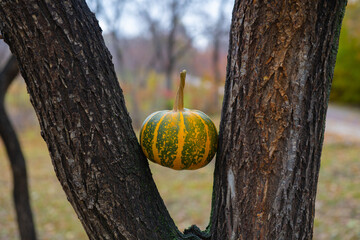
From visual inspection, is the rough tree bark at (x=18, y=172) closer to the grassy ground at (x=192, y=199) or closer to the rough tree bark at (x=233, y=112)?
the grassy ground at (x=192, y=199)

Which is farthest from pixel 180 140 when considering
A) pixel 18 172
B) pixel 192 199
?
pixel 192 199

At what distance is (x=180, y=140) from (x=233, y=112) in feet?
1.06

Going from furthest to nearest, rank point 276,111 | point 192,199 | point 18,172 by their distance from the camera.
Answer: point 192,199, point 18,172, point 276,111

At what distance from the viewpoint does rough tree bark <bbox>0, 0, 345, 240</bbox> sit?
1.32 meters

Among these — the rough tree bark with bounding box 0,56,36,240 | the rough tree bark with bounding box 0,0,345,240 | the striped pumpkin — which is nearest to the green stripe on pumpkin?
the striped pumpkin

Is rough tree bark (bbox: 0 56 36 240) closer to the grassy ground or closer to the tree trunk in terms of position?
the grassy ground

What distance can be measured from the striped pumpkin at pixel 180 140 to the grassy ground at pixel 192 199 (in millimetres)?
3518

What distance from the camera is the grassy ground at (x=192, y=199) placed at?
4.84 meters

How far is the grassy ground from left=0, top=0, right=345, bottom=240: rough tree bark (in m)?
3.47

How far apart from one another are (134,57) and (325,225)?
501 inches

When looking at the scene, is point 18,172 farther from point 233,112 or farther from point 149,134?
point 233,112

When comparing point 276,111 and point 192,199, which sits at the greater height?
point 276,111

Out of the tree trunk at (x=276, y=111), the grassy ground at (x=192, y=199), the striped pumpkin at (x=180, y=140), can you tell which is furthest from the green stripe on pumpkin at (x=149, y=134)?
the grassy ground at (x=192, y=199)

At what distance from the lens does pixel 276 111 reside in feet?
4.59
